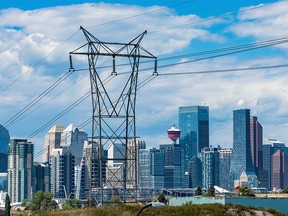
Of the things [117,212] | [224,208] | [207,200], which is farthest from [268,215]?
[207,200]

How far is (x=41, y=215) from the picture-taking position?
96.0 meters

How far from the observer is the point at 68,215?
90562 millimetres

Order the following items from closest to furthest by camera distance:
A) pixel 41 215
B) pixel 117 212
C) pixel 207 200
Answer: pixel 117 212, pixel 41 215, pixel 207 200

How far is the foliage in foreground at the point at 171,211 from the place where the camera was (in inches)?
3519

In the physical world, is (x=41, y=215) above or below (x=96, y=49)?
below

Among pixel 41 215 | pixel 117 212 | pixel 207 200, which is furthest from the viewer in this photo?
pixel 207 200

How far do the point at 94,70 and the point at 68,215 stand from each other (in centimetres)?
1560

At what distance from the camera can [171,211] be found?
309 ft

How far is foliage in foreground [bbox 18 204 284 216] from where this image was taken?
89.4 metres

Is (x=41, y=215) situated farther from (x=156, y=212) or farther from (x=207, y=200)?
(x=207, y=200)

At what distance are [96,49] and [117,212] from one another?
17599mm

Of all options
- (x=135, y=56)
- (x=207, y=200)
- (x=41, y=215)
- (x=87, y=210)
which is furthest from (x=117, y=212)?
(x=207, y=200)

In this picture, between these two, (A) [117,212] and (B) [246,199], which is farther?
(B) [246,199]

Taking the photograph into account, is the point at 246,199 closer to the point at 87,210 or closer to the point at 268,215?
the point at 268,215
